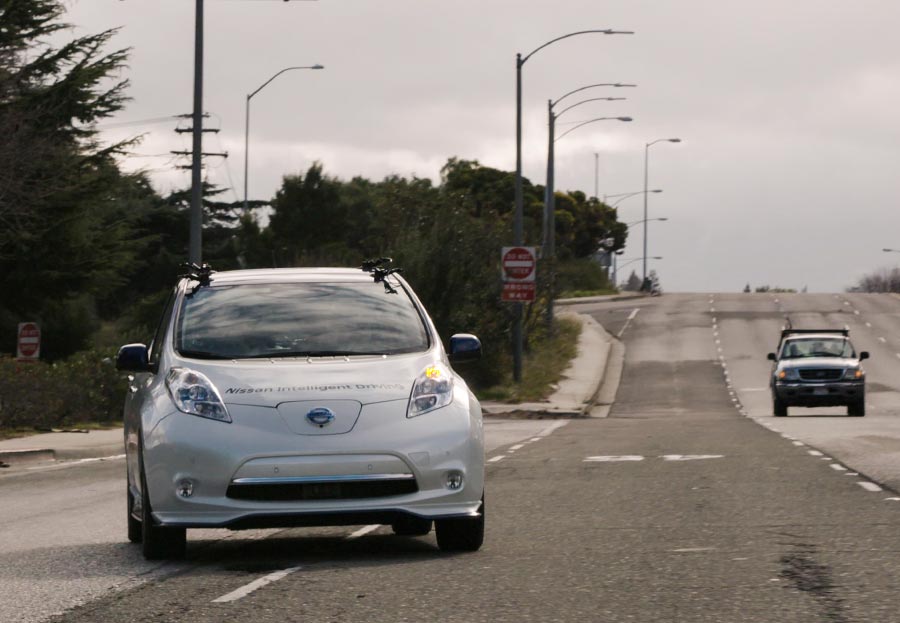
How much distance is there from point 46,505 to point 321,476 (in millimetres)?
6214

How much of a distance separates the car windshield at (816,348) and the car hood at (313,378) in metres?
26.7

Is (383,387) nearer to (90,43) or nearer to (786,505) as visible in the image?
(786,505)

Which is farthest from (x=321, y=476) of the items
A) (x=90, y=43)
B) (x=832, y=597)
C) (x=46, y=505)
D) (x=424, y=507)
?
(x=90, y=43)

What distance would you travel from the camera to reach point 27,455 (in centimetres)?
2188

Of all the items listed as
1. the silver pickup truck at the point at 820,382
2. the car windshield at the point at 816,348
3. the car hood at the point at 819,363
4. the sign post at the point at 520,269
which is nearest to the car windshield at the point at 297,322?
the silver pickup truck at the point at 820,382

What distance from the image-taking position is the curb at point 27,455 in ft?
70.4

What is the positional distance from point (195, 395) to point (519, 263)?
3303 cm

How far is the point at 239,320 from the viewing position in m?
11.0

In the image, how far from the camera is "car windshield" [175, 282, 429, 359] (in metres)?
10.8

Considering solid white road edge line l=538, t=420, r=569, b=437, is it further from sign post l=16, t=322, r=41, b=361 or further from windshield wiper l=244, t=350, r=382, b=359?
windshield wiper l=244, t=350, r=382, b=359

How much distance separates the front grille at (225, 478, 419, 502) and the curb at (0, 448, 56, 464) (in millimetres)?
12230

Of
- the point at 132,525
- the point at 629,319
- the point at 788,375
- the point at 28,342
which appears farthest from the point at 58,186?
the point at 629,319

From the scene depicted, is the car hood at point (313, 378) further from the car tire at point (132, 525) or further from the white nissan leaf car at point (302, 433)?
the car tire at point (132, 525)

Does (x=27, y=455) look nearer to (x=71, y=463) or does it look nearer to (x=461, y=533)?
(x=71, y=463)
